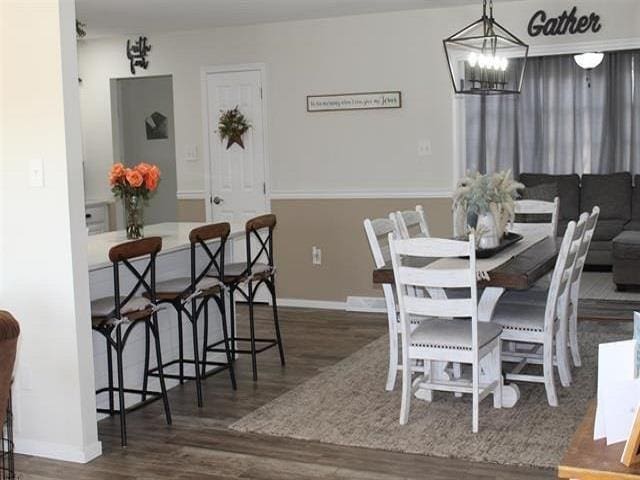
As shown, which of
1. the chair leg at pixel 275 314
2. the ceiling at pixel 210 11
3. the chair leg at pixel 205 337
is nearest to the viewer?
the chair leg at pixel 205 337

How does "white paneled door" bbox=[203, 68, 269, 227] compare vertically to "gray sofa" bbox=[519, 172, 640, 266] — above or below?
above

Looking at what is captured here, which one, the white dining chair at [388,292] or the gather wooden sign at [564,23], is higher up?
the gather wooden sign at [564,23]

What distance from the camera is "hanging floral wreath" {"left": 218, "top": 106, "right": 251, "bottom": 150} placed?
7773mm

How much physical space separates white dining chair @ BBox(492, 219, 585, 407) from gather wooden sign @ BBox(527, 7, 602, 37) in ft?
8.41

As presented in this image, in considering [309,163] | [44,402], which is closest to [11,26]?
[44,402]

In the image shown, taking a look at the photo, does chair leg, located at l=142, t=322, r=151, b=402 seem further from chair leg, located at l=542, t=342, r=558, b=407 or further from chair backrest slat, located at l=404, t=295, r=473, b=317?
chair leg, located at l=542, t=342, r=558, b=407

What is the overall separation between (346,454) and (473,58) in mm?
2240

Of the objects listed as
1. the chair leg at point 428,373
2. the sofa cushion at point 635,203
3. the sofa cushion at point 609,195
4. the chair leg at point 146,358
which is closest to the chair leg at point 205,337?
the chair leg at point 146,358

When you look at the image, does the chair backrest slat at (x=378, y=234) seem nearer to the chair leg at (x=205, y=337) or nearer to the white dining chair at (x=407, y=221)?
the white dining chair at (x=407, y=221)

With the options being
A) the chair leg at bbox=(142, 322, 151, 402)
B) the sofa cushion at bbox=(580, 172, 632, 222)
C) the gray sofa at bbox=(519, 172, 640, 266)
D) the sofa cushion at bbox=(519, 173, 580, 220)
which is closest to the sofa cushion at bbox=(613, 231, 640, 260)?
the gray sofa at bbox=(519, 172, 640, 266)

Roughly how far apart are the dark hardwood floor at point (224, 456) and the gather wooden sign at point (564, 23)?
3423 mm

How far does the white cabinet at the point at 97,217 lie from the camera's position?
26.9 feet

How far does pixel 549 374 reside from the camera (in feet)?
14.9

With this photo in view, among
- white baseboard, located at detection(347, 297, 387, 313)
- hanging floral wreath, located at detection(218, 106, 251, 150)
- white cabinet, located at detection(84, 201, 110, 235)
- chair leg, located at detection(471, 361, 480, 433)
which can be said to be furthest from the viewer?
white cabinet, located at detection(84, 201, 110, 235)
